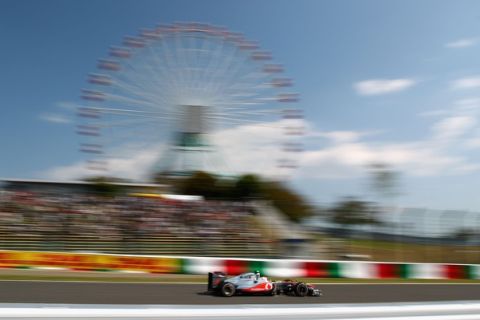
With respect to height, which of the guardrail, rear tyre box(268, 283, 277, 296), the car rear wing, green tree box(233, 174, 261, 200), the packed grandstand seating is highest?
green tree box(233, 174, 261, 200)

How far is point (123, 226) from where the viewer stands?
17.3 meters

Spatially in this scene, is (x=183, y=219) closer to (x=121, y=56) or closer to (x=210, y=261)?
(x=210, y=261)

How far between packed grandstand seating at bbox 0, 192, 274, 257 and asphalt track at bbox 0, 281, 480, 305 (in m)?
5.21

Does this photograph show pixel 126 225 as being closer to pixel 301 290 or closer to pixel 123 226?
pixel 123 226

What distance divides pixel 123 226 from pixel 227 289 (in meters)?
8.86

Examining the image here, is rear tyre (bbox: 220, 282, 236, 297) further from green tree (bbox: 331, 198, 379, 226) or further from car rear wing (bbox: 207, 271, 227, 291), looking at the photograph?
green tree (bbox: 331, 198, 379, 226)

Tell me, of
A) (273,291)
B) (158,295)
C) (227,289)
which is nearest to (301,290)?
(273,291)

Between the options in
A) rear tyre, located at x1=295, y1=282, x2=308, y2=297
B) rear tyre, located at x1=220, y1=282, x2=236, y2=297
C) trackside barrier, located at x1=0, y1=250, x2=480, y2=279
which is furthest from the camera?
trackside barrier, located at x1=0, y1=250, x2=480, y2=279

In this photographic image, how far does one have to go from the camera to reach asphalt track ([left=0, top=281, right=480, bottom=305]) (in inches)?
326

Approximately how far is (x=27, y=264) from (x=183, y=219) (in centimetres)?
604

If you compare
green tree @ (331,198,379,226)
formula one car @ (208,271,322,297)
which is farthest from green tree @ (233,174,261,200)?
formula one car @ (208,271,322,297)

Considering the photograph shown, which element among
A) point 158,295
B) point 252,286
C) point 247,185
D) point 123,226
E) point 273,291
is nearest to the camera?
point 158,295

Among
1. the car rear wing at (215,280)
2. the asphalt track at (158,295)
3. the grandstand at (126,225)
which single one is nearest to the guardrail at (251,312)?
the asphalt track at (158,295)

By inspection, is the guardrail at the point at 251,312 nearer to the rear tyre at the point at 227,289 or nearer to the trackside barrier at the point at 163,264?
the rear tyre at the point at 227,289
